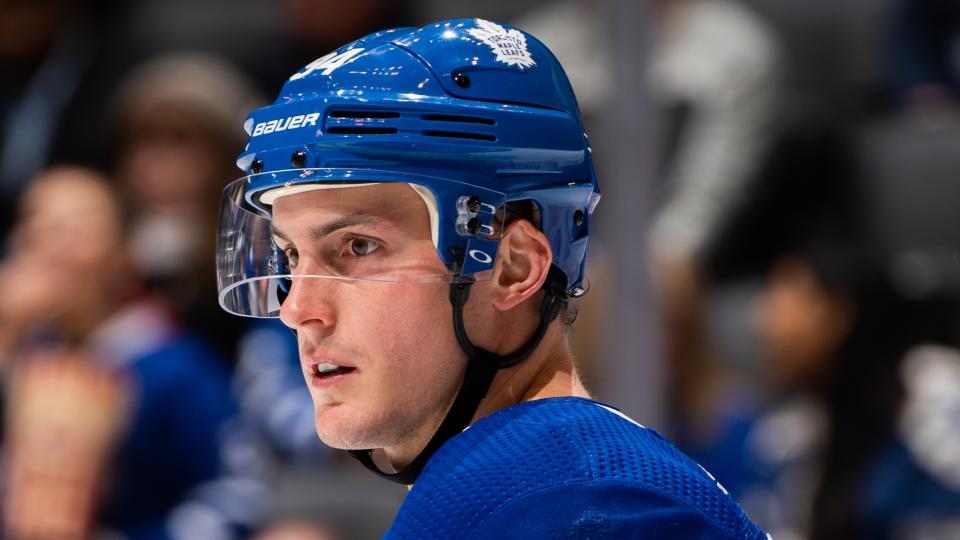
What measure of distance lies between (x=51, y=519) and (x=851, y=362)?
199cm

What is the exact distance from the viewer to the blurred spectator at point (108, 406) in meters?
3.57

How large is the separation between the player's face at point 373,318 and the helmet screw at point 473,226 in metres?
0.05

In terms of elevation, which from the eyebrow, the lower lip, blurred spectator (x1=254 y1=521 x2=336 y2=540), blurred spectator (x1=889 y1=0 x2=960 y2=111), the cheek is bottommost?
blurred spectator (x1=254 y1=521 x2=336 y2=540)

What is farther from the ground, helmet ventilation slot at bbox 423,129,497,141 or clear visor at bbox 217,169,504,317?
helmet ventilation slot at bbox 423,129,497,141

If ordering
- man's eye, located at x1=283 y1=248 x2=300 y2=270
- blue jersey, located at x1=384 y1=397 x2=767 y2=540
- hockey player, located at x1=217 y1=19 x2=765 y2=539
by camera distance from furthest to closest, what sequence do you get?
man's eye, located at x1=283 y1=248 x2=300 y2=270 → hockey player, located at x1=217 y1=19 x2=765 y2=539 → blue jersey, located at x1=384 y1=397 x2=767 y2=540

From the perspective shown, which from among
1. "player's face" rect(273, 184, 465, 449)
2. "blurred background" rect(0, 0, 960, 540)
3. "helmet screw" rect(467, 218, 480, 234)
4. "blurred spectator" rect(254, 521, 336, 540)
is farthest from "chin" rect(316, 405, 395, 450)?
"blurred spectator" rect(254, 521, 336, 540)

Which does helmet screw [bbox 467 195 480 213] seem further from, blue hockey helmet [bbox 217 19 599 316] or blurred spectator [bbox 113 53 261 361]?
blurred spectator [bbox 113 53 261 361]

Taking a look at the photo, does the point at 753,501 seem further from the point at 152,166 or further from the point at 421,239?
the point at 421,239

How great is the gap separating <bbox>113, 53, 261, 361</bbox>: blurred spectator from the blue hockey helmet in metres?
2.40

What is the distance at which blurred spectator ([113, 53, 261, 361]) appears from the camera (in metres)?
4.00

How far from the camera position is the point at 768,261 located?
14.0ft

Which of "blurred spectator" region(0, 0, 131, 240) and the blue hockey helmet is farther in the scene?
"blurred spectator" region(0, 0, 131, 240)

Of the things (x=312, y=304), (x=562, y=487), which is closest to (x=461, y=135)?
(x=312, y=304)

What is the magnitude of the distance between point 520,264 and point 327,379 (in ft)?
0.79
